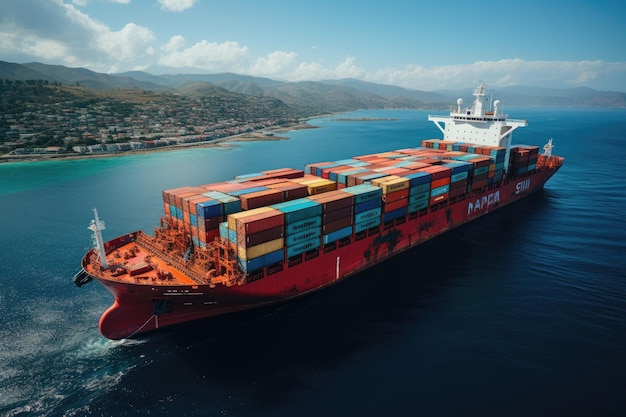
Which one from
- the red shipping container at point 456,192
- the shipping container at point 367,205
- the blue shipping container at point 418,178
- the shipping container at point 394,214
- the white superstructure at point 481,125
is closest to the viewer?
the shipping container at point 367,205

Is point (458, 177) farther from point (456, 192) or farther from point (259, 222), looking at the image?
point (259, 222)

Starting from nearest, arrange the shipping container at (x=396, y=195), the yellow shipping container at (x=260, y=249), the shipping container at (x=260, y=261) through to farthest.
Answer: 1. the yellow shipping container at (x=260, y=249)
2. the shipping container at (x=260, y=261)
3. the shipping container at (x=396, y=195)

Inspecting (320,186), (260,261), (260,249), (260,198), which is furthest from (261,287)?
(320,186)

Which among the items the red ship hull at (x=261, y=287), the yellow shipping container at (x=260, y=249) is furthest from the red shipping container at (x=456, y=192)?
the yellow shipping container at (x=260, y=249)

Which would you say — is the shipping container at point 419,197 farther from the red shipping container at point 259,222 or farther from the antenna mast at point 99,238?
the antenna mast at point 99,238

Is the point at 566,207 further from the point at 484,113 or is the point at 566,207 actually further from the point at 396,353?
the point at 396,353

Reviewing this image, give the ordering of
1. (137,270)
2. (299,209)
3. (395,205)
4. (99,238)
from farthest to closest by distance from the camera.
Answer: (395,205), (299,209), (137,270), (99,238)

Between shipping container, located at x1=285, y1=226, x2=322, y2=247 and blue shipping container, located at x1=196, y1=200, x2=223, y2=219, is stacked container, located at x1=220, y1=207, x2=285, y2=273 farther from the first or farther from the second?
blue shipping container, located at x1=196, y1=200, x2=223, y2=219
